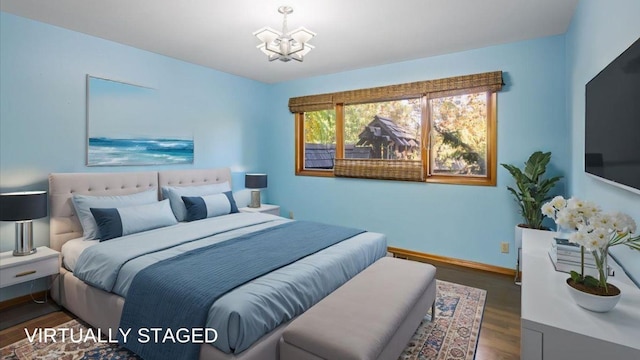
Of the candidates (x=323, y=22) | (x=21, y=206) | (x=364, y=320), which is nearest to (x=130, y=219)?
(x=21, y=206)

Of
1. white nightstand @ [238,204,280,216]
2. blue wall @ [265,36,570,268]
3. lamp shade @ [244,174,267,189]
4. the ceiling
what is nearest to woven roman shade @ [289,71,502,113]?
blue wall @ [265,36,570,268]

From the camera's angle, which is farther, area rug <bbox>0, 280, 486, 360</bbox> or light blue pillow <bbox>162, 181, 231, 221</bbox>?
light blue pillow <bbox>162, 181, 231, 221</bbox>

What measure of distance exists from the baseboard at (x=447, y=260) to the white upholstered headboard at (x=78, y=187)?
9.77 ft

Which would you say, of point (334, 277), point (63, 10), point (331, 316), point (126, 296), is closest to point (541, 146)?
point (334, 277)

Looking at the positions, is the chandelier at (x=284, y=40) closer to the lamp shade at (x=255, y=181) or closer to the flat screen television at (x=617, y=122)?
the flat screen television at (x=617, y=122)

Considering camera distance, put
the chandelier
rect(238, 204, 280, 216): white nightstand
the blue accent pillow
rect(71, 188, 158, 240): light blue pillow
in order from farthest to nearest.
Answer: rect(238, 204, 280, 216): white nightstand
the blue accent pillow
rect(71, 188, 158, 240): light blue pillow
the chandelier

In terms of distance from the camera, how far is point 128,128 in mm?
3596

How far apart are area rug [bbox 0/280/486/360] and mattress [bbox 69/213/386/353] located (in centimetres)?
40

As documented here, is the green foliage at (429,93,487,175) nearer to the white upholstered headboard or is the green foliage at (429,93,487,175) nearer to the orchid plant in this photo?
the orchid plant

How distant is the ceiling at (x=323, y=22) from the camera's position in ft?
8.62

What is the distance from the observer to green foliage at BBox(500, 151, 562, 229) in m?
3.11

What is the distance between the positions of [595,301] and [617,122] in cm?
83

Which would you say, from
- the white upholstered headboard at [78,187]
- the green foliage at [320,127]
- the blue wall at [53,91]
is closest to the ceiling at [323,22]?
the blue wall at [53,91]

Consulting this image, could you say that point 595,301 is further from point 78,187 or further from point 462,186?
point 78,187
